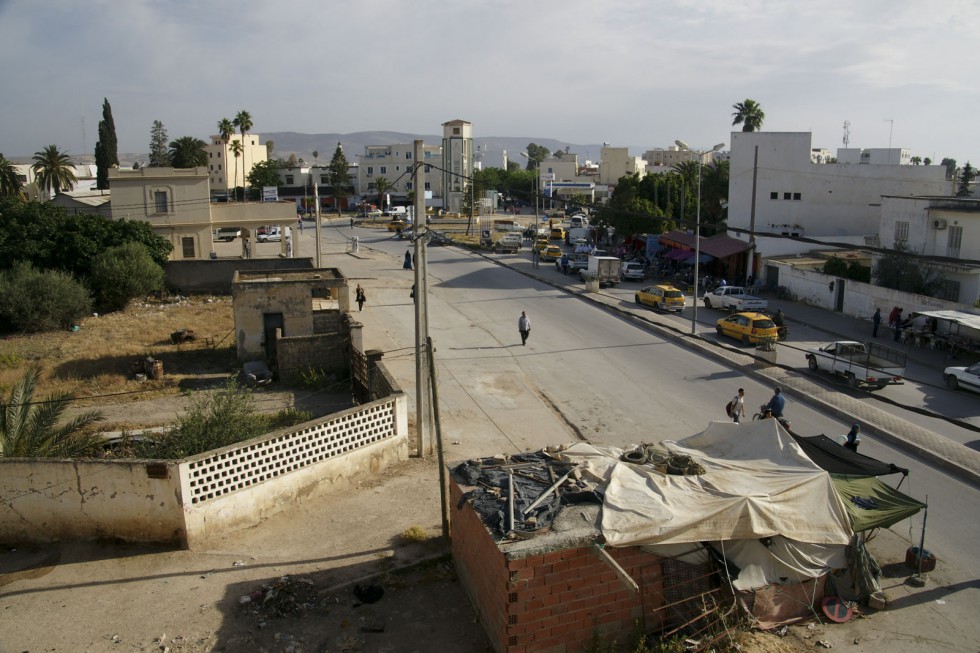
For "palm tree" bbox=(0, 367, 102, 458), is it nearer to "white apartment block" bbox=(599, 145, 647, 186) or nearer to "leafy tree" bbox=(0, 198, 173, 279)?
"leafy tree" bbox=(0, 198, 173, 279)

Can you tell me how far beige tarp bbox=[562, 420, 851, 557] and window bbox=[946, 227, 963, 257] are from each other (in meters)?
26.1

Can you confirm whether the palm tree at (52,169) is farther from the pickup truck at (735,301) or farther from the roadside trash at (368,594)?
the roadside trash at (368,594)

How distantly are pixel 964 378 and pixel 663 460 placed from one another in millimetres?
15265

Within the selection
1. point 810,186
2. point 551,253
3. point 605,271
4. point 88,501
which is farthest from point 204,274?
point 810,186

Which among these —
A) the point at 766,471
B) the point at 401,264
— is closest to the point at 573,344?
the point at 766,471

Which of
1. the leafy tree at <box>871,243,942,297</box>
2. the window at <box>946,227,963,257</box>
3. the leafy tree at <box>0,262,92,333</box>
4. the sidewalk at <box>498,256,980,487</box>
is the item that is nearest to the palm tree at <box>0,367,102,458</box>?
the sidewalk at <box>498,256,980,487</box>

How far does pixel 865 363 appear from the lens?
21.3 m

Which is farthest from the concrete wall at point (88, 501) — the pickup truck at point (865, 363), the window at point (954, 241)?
the window at point (954, 241)

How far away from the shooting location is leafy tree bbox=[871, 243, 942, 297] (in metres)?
30.2

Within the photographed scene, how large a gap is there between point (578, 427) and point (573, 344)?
31.1ft

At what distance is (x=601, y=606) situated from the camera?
29.1 ft

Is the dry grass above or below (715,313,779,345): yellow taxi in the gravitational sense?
below

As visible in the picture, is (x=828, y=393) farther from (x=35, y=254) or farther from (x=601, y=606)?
(x=35, y=254)

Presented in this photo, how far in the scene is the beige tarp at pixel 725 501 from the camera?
884cm
